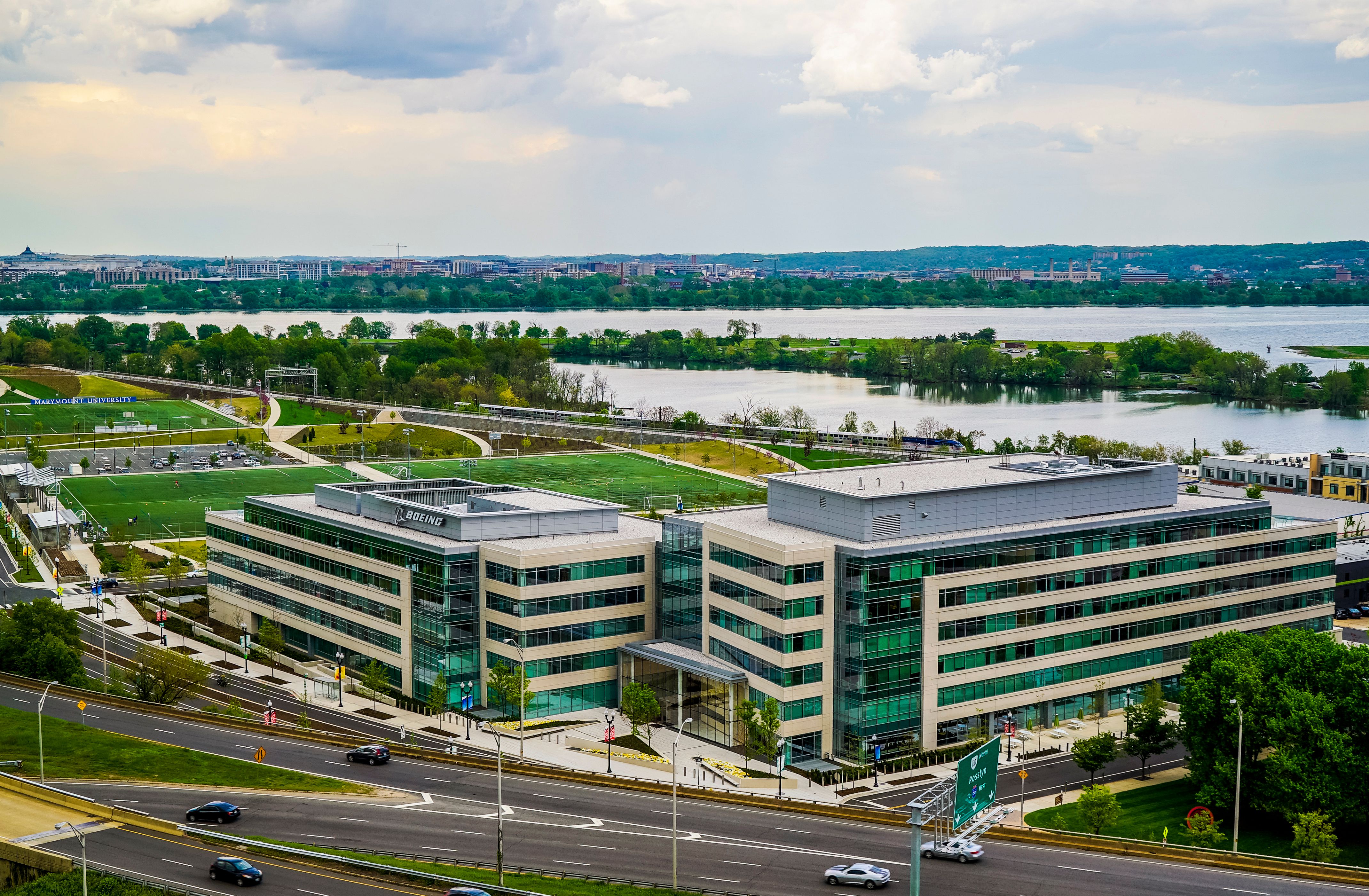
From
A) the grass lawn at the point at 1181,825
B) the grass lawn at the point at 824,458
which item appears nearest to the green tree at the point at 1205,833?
the grass lawn at the point at 1181,825

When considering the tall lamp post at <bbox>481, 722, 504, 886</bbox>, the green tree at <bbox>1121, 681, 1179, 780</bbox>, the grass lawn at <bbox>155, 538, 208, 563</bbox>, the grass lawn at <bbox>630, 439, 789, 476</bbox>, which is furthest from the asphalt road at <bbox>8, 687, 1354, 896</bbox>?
the grass lawn at <bbox>630, 439, 789, 476</bbox>

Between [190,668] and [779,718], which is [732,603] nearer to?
[779,718]

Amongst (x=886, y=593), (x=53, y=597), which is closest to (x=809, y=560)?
(x=886, y=593)

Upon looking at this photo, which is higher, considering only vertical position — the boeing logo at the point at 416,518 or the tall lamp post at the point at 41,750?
the boeing logo at the point at 416,518

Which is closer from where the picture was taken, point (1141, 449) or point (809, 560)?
point (809, 560)

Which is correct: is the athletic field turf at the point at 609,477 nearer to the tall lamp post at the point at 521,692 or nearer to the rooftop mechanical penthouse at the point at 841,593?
the rooftop mechanical penthouse at the point at 841,593

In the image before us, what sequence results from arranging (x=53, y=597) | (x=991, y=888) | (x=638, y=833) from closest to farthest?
(x=991, y=888) < (x=638, y=833) < (x=53, y=597)
